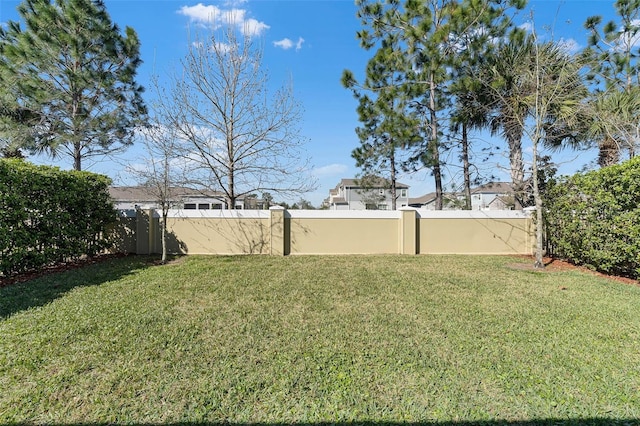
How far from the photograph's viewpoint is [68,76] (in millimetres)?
9367

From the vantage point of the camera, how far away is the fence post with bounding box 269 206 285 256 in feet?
29.0

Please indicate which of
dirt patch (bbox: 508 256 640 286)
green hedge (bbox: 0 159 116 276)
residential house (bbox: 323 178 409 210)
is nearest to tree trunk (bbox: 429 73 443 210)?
dirt patch (bbox: 508 256 640 286)

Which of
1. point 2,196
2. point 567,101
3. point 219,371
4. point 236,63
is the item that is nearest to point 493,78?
point 567,101

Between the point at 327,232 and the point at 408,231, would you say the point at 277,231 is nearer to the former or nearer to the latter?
the point at 327,232

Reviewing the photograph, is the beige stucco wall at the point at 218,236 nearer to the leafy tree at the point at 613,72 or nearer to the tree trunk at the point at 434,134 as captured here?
the tree trunk at the point at 434,134

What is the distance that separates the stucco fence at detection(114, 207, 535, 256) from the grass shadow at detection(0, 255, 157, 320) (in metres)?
1.31

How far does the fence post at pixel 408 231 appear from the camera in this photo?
9.01m

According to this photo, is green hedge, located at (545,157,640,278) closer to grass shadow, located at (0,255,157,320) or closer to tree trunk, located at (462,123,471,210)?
tree trunk, located at (462,123,471,210)

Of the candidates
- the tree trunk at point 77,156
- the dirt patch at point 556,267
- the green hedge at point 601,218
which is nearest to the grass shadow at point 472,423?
the dirt patch at point 556,267

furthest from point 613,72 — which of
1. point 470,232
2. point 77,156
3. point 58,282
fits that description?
point 77,156

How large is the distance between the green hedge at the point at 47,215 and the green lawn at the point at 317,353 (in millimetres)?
1051

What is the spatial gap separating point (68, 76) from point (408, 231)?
12.4m

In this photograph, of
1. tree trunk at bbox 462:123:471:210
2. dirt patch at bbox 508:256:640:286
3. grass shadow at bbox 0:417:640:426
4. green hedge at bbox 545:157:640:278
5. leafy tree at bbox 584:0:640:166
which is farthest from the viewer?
tree trunk at bbox 462:123:471:210

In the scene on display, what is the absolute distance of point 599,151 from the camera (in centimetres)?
959
